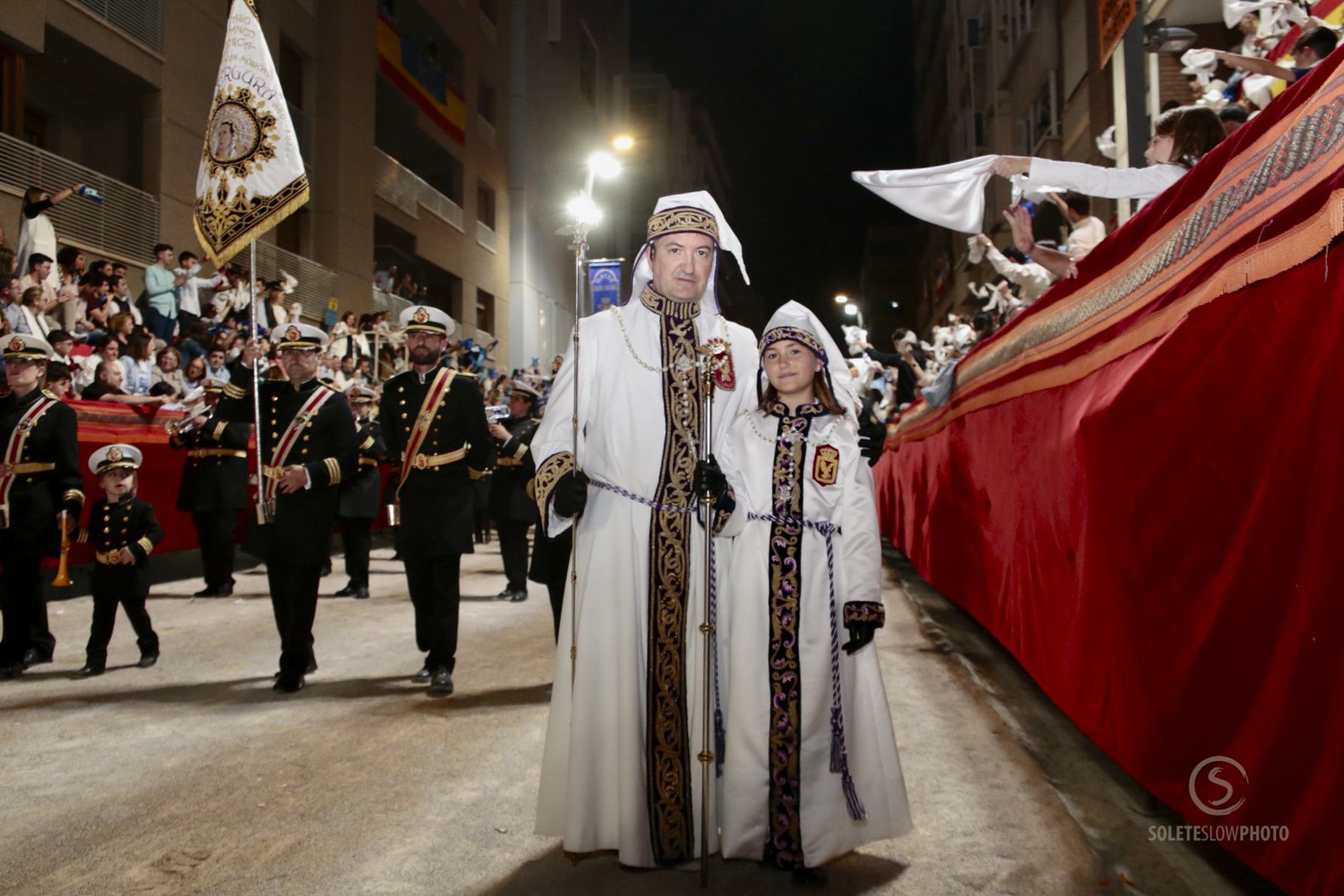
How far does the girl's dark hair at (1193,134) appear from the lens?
4.67 metres

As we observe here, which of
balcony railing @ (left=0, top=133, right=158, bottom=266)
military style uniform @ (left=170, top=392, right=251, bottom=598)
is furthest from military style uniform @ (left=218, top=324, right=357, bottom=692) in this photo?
balcony railing @ (left=0, top=133, right=158, bottom=266)

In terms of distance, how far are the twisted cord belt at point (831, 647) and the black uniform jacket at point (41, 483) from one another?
4371 mm

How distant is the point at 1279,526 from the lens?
266 cm

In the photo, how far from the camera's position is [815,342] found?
360 cm

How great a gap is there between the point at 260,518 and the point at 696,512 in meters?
3.40

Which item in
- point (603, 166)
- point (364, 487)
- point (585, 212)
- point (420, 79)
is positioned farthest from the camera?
point (420, 79)

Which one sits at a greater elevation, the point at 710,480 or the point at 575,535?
the point at 710,480

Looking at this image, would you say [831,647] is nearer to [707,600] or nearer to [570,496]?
[707,600]

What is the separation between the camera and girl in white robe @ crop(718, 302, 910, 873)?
129 inches

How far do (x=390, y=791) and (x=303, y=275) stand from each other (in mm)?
18645

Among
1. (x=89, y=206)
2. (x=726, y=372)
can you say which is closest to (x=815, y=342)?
(x=726, y=372)

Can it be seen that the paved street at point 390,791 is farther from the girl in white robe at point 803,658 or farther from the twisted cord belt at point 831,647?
the twisted cord belt at point 831,647

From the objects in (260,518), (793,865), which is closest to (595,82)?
(260,518)

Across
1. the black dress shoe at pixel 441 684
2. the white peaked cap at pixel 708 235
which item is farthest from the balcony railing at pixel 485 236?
the white peaked cap at pixel 708 235
